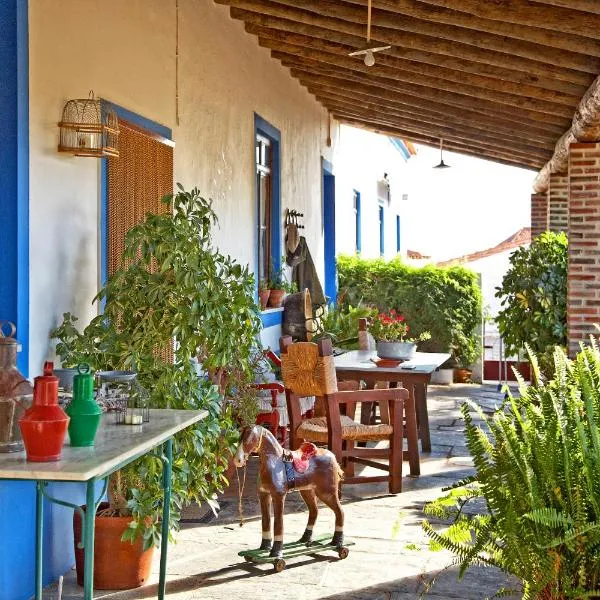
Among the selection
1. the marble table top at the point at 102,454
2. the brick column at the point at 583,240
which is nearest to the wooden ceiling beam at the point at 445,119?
the brick column at the point at 583,240

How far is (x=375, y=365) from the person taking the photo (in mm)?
6430

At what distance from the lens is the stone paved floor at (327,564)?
3934 millimetres

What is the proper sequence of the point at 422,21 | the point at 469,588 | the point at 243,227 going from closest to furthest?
the point at 469,588
the point at 422,21
the point at 243,227

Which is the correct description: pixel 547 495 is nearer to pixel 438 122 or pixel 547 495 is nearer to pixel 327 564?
pixel 327 564

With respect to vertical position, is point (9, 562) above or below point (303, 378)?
below

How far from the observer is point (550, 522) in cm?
241

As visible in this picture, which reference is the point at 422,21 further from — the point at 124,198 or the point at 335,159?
the point at 335,159

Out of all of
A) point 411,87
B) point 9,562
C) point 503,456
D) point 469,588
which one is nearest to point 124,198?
point 9,562

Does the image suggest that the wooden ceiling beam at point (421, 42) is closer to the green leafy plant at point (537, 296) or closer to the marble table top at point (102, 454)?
the green leafy plant at point (537, 296)

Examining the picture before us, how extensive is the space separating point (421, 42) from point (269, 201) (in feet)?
8.16

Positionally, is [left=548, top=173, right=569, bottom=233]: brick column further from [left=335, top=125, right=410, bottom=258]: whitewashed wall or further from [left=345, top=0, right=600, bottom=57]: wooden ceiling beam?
[left=345, top=0, right=600, bottom=57]: wooden ceiling beam

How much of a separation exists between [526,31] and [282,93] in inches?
145

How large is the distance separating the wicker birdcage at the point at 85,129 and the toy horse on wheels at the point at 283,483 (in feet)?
4.66

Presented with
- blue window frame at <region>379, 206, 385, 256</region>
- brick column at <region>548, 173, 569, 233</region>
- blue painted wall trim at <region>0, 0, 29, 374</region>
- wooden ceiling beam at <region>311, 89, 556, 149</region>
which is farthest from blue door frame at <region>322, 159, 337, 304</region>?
blue painted wall trim at <region>0, 0, 29, 374</region>
